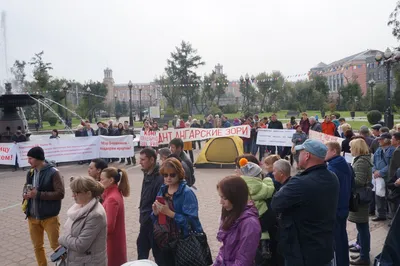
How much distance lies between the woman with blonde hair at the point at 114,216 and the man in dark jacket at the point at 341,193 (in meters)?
2.67

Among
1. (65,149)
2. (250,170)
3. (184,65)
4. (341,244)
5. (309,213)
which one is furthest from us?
(184,65)

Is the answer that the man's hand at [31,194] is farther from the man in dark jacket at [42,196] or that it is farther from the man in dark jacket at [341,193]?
the man in dark jacket at [341,193]

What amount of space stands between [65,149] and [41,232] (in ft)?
33.5

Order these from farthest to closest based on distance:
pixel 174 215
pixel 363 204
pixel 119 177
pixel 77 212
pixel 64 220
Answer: pixel 64 220
pixel 363 204
pixel 119 177
pixel 77 212
pixel 174 215

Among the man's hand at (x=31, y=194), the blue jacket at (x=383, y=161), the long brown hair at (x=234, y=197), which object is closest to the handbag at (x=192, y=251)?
the long brown hair at (x=234, y=197)

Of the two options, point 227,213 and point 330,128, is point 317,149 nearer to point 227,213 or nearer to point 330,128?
point 227,213

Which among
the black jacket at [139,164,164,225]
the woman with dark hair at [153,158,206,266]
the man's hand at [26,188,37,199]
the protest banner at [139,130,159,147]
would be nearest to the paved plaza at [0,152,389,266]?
the man's hand at [26,188,37,199]

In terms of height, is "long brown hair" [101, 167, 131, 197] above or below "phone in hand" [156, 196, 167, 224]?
above

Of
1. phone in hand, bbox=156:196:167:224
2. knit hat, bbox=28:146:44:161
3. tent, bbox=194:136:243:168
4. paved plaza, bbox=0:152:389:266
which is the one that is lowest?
paved plaza, bbox=0:152:389:266

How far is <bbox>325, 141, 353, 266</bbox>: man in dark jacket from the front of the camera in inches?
186

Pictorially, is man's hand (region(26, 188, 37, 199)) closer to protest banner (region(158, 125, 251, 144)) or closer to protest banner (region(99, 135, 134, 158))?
protest banner (region(158, 125, 251, 144))

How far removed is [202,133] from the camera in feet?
50.9

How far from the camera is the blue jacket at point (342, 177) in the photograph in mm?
4703

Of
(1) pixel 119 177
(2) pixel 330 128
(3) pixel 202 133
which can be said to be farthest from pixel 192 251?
(3) pixel 202 133
